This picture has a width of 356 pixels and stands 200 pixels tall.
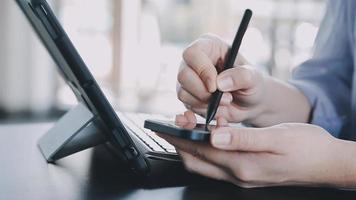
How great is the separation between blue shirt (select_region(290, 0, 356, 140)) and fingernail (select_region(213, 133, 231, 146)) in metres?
0.36

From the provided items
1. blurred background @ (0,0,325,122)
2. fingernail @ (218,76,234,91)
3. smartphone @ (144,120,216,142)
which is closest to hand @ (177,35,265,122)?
fingernail @ (218,76,234,91)

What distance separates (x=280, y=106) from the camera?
2.22 ft

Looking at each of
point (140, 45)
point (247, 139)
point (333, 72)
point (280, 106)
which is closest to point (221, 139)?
point (247, 139)

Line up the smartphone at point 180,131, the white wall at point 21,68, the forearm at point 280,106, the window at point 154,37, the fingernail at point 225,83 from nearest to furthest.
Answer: the smartphone at point 180,131
the fingernail at point 225,83
the forearm at point 280,106
the white wall at point 21,68
the window at point 154,37

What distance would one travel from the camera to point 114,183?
0.41 m

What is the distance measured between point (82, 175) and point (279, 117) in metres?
0.34

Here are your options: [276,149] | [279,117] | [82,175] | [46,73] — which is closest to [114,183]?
[82,175]

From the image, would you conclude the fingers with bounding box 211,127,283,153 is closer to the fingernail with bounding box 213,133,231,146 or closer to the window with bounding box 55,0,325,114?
the fingernail with bounding box 213,133,231,146

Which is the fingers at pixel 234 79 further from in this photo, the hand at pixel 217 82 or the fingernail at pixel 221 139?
the fingernail at pixel 221 139

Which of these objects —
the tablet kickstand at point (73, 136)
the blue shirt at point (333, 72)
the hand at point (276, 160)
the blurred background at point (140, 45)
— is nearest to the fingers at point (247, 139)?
the hand at point (276, 160)

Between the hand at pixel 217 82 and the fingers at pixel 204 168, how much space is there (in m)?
0.09

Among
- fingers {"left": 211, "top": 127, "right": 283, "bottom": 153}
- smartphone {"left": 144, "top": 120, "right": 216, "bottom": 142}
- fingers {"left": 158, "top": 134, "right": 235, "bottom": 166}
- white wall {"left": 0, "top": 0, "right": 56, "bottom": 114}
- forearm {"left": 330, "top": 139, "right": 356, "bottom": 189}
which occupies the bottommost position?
white wall {"left": 0, "top": 0, "right": 56, "bottom": 114}

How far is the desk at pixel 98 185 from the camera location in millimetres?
378

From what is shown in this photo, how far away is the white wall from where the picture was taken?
2291 mm
